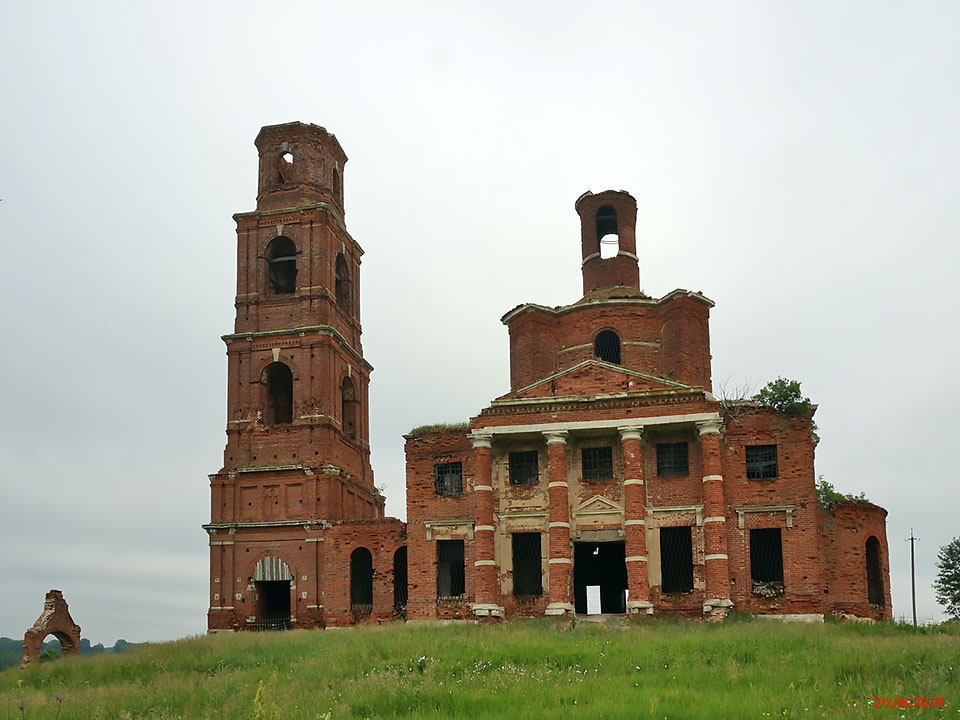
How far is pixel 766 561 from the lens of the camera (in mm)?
A: 30969

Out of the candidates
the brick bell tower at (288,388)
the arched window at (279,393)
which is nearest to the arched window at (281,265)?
the brick bell tower at (288,388)

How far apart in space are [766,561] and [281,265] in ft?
72.3

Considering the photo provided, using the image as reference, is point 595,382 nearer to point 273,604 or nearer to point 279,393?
point 279,393

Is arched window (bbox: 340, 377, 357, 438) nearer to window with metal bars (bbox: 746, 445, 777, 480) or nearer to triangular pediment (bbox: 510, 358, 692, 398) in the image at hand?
triangular pediment (bbox: 510, 358, 692, 398)

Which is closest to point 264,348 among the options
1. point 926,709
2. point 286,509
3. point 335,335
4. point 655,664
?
point 335,335

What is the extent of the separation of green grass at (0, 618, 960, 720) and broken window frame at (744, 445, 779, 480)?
18.6 feet

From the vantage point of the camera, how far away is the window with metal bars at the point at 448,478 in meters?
34.1

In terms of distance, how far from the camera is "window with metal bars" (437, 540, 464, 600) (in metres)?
33.3

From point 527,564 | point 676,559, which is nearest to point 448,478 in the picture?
point 527,564

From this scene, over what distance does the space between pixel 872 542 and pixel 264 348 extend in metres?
22.6

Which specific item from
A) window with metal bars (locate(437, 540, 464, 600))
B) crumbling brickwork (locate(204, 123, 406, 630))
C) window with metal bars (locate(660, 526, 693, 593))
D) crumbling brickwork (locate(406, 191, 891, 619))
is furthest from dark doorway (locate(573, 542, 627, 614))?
crumbling brickwork (locate(204, 123, 406, 630))

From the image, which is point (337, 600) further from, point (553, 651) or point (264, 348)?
point (553, 651)

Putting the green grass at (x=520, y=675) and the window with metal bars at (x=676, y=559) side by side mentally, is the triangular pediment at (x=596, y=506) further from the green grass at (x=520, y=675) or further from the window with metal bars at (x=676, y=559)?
the green grass at (x=520, y=675)

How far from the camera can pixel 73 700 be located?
19109 millimetres
